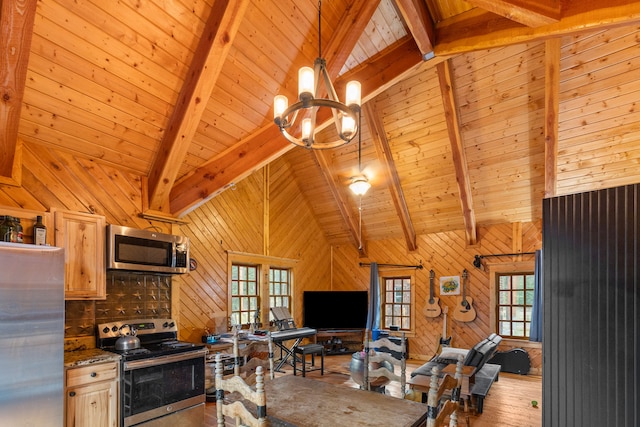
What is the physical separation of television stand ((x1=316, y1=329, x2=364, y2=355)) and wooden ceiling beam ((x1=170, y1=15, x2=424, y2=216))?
13.4ft

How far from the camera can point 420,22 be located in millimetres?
3504

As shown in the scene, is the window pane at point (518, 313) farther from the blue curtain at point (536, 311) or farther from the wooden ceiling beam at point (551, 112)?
the wooden ceiling beam at point (551, 112)

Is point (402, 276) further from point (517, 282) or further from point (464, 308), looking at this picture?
point (517, 282)

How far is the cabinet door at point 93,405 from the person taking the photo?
2760mm

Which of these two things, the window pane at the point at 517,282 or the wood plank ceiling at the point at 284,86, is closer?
the wood plank ceiling at the point at 284,86

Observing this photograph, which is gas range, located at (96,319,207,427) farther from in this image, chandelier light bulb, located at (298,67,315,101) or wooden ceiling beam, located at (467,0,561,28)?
wooden ceiling beam, located at (467,0,561,28)

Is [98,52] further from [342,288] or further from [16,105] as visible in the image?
[342,288]

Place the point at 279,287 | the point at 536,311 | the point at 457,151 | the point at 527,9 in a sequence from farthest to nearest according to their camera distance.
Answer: the point at 279,287, the point at 536,311, the point at 457,151, the point at 527,9

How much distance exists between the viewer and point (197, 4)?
2.97 meters

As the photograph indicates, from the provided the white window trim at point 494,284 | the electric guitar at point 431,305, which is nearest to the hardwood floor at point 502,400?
the white window trim at point 494,284

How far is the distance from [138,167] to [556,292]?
3.84 m

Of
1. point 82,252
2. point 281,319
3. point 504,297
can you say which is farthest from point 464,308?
point 82,252

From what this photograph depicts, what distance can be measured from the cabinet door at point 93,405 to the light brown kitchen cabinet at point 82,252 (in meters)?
0.75

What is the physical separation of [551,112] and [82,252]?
5.30 metres
